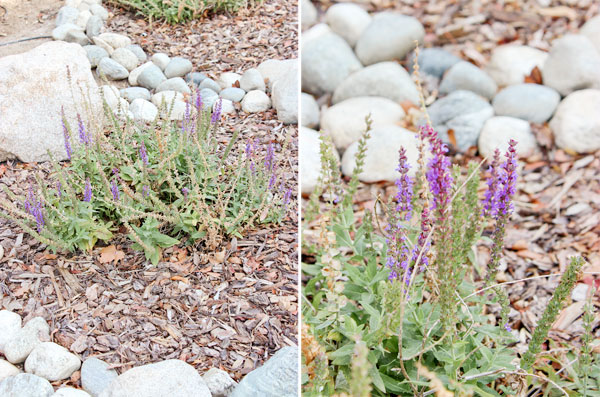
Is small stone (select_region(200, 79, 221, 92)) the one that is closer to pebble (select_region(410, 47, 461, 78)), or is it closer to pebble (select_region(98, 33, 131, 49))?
pebble (select_region(98, 33, 131, 49))

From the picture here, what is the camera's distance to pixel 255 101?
2.99 meters

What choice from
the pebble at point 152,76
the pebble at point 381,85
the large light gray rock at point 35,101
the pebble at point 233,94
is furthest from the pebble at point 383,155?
the large light gray rock at point 35,101

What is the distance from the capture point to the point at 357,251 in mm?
2434

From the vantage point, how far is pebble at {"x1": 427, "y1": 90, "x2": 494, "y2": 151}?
3900 mm

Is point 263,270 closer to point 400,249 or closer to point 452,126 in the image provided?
point 400,249

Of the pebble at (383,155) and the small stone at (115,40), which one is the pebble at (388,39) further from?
the small stone at (115,40)

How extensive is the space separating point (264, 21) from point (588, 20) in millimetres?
2981

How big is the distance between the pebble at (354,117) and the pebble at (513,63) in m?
0.89

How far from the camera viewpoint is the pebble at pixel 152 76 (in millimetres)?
3000

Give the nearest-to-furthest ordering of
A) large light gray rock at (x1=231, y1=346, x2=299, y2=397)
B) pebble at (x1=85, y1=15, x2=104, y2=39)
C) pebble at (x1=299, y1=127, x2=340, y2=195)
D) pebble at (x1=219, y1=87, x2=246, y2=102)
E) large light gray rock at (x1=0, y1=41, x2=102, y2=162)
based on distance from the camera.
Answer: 1. large light gray rock at (x1=231, y1=346, x2=299, y2=397)
2. large light gray rock at (x1=0, y1=41, x2=102, y2=162)
3. pebble at (x1=219, y1=87, x2=246, y2=102)
4. pebble at (x1=85, y1=15, x2=104, y2=39)
5. pebble at (x1=299, y1=127, x2=340, y2=195)

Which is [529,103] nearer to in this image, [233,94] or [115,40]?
[233,94]

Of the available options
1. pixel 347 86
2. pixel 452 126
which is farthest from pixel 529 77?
pixel 347 86

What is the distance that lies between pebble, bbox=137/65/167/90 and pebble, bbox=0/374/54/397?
1505 mm

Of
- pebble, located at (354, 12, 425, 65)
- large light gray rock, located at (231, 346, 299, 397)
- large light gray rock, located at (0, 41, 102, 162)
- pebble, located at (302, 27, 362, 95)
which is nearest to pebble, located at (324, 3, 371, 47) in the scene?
pebble, located at (354, 12, 425, 65)
